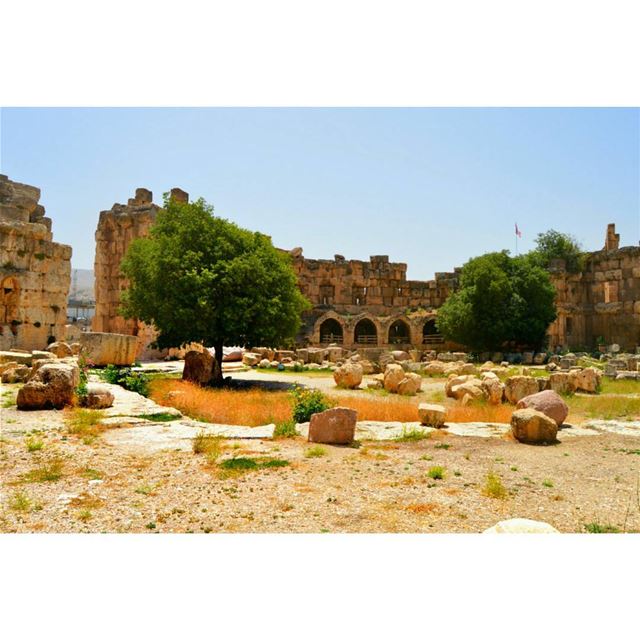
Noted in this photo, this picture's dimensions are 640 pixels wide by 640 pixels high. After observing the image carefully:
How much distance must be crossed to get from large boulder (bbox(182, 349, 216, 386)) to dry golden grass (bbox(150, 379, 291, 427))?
1.06 meters

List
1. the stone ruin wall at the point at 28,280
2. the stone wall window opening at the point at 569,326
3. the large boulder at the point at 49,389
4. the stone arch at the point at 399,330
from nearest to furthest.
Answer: the large boulder at the point at 49,389 → the stone ruin wall at the point at 28,280 → the stone wall window opening at the point at 569,326 → the stone arch at the point at 399,330

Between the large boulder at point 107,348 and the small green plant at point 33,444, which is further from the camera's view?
the large boulder at point 107,348

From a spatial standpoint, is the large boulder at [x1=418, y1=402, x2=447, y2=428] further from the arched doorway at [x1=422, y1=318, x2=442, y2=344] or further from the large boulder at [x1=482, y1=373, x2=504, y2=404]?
the arched doorway at [x1=422, y1=318, x2=442, y2=344]

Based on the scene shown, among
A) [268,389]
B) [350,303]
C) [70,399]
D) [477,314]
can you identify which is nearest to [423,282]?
[350,303]

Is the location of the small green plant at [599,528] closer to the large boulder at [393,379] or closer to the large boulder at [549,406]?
the large boulder at [549,406]

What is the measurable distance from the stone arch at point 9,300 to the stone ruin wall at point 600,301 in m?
25.8

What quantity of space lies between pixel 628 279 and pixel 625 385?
17.2 metres

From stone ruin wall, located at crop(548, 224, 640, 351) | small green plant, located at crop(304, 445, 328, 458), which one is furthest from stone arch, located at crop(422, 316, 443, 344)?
small green plant, located at crop(304, 445, 328, 458)

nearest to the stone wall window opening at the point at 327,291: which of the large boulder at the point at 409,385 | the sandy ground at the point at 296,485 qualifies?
the large boulder at the point at 409,385

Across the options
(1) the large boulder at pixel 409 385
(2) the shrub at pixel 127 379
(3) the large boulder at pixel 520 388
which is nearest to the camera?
(2) the shrub at pixel 127 379

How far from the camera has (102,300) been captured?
907 inches

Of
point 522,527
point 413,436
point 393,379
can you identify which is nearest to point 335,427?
point 413,436

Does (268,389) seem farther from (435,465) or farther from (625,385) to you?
(625,385)

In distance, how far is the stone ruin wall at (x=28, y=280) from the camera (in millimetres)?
13891
